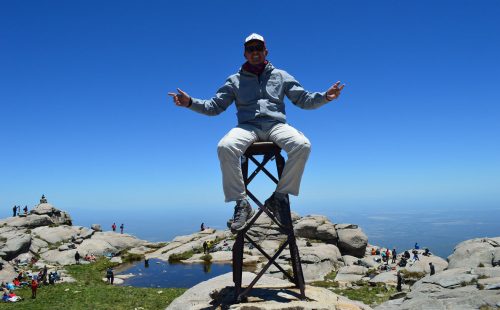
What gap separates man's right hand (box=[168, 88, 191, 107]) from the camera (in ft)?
21.9

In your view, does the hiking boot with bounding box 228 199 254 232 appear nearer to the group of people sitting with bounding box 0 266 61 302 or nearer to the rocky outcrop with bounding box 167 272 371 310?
the rocky outcrop with bounding box 167 272 371 310

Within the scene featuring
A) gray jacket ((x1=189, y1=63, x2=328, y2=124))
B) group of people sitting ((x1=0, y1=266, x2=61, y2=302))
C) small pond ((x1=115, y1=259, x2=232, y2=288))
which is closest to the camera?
gray jacket ((x1=189, y1=63, x2=328, y2=124))

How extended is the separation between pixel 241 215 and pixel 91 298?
20.5 m

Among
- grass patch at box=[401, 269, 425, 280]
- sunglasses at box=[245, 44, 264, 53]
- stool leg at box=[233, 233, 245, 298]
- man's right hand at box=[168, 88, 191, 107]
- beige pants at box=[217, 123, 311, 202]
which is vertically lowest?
grass patch at box=[401, 269, 425, 280]

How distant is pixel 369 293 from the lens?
23.2 m

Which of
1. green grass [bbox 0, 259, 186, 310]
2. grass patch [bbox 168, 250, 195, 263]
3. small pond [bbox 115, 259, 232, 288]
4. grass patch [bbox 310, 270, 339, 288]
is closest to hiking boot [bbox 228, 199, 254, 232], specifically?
green grass [bbox 0, 259, 186, 310]

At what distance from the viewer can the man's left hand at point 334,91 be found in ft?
21.5

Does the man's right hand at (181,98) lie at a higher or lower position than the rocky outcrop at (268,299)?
higher

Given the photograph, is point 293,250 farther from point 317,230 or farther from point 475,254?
point 317,230

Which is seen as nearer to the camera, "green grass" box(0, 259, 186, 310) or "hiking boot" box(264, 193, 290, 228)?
"hiking boot" box(264, 193, 290, 228)

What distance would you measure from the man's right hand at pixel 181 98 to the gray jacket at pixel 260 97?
0.49ft

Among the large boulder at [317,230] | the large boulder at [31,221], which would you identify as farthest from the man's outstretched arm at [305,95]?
the large boulder at [31,221]

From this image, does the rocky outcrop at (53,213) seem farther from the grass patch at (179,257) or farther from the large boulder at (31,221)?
the grass patch at (179,257)

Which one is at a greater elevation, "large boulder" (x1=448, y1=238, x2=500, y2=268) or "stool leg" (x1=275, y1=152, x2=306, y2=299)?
"stool leg" (x1=275, y1=152, x2=306, y2=299)
